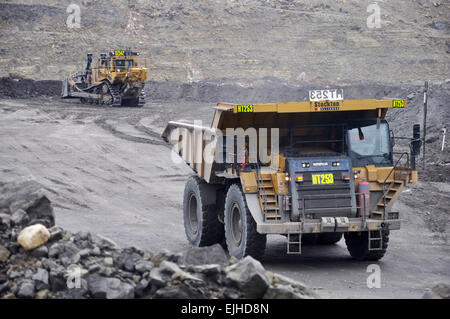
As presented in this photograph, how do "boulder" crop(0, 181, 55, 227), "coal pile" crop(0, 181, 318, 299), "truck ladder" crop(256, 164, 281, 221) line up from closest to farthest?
1. "coal pile" crop(0, 181, 318, 299)
2. "boulder" crop(0, 181, 55, 227)
3. "truck ladder" crop(256, 164, 281, 221)

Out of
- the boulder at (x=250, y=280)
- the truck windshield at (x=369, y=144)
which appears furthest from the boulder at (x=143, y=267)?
the truck windshield at (x=369, y=144)

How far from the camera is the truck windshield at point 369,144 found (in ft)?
37.2

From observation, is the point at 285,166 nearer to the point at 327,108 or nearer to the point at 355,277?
the point at 327,108

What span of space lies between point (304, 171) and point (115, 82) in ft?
102

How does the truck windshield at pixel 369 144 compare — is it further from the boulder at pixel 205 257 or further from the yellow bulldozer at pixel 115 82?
the yellow bulldozer at pixel 115 82

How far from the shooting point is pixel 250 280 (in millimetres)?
7457

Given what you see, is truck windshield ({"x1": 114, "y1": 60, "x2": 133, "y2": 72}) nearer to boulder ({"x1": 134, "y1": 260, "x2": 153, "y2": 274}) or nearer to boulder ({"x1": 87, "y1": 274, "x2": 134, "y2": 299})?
boulder ({"x1": 134, "y1": 260, "x2": 153, "y2": 274})

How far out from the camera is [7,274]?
25.4 ft

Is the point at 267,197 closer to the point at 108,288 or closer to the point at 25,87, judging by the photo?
the point at 108,288

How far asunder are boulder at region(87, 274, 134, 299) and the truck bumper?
331 cm

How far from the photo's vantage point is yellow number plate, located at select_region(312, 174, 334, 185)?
1064 centimetres

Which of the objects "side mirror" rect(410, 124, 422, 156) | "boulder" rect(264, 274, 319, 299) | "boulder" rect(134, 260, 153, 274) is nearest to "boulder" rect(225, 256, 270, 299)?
"boulder" rect(264, 274, 319, 299)

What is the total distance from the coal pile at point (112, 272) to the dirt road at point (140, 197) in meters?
1.67
